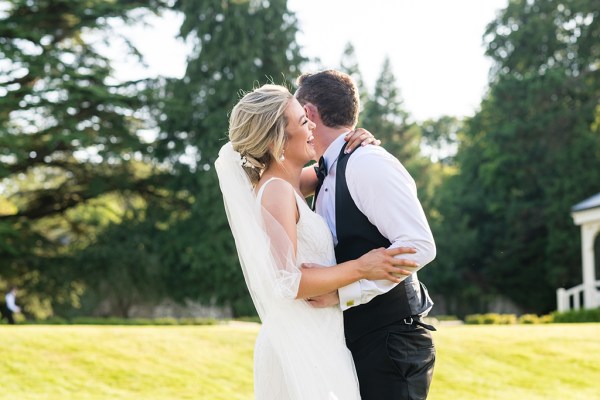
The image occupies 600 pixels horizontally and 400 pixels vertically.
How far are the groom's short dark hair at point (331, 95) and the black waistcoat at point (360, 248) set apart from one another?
0.25m

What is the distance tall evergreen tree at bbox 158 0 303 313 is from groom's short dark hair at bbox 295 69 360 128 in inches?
910

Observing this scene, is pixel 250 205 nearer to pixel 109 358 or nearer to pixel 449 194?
pixel 109 358

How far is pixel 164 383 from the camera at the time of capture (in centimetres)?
1073

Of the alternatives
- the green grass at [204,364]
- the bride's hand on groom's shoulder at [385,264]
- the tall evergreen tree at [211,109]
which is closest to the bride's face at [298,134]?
the bride's hand on groom's shoulder at [385,264]

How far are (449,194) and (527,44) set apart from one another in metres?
7.75

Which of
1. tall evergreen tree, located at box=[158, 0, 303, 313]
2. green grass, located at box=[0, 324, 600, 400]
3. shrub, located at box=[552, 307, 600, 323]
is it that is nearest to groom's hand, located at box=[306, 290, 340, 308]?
green grass, located at box=[0, 324, 600, 400]

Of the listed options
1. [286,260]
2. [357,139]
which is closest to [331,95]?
[357,139]

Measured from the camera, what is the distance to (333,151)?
422cm

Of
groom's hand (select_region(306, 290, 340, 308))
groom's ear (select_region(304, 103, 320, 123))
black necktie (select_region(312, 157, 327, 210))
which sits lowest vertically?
groom's hand (select_region(306, 290, 340, 308))

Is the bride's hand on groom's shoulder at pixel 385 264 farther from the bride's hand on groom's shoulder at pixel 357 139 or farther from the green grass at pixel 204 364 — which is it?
the green grass at pixel 204 364

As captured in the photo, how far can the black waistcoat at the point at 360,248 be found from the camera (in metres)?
4.02

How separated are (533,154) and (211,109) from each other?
1420 cm

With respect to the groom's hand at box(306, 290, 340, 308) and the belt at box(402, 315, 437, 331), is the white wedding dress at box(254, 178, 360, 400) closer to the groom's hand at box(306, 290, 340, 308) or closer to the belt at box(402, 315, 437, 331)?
the groom's hand at box(306, 290, 340, 308)

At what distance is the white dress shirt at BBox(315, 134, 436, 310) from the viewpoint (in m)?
3.85
